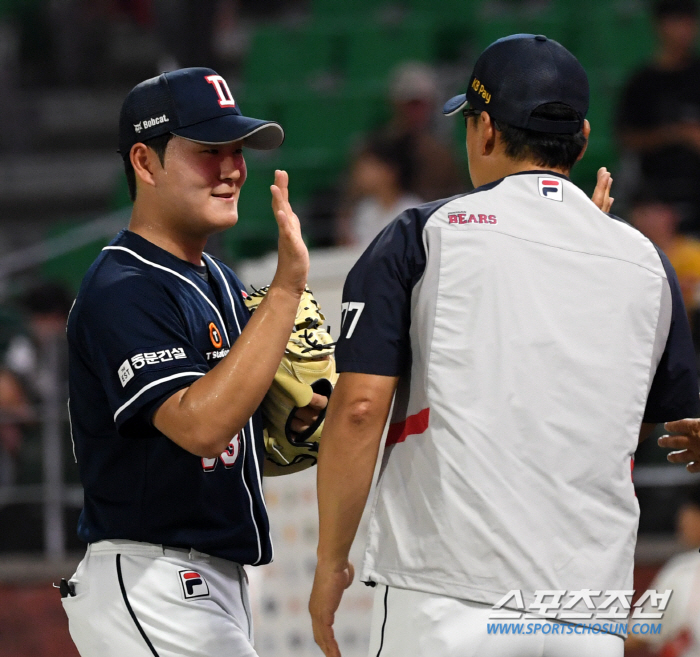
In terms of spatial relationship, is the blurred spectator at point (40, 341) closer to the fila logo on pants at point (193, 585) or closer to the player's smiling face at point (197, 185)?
the player's smiling face at point (197, 185)

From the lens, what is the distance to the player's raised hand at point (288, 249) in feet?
7.48

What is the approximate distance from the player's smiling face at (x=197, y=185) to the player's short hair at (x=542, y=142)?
0.62 meters

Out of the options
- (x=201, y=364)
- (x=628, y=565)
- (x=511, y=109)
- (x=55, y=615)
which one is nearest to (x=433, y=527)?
(x=628, y=565)

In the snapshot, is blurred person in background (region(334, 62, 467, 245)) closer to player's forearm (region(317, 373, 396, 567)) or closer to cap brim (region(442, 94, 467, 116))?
cap brim (region(442, 94, 467, 116))

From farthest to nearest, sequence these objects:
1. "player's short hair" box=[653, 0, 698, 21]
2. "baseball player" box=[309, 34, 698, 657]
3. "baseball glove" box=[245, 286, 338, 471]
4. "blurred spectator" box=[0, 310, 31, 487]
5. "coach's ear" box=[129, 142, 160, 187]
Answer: "player's short hair" box=[653, 0, 698, 21]
"blurred spectator" box=[0, 310, 31, 487]
"baseball glove" box=[245, 286, 338, 471]
"coach's ear" box=[129, 142, 160, 187]
"baseball player" box=[309, 34, 698, 657]

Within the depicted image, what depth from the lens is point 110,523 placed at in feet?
7.88

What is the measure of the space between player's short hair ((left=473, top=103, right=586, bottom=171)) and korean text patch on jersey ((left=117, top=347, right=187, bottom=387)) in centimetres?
81

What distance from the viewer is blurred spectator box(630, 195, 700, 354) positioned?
5879mm

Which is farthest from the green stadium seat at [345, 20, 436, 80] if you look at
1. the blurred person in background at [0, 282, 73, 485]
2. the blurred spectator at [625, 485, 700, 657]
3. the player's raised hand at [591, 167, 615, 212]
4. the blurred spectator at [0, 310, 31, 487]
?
the player's raised hand at [591, 167, 615, 212]

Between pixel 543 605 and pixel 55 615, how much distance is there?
15.0 feet

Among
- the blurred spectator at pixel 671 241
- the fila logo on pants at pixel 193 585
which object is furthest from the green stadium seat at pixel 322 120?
the fila logo on pants at pixel 193 585

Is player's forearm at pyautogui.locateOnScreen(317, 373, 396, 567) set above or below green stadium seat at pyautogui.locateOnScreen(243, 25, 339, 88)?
above

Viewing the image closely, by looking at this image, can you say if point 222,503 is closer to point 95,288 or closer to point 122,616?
point 122,616

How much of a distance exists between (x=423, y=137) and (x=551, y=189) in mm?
5358
